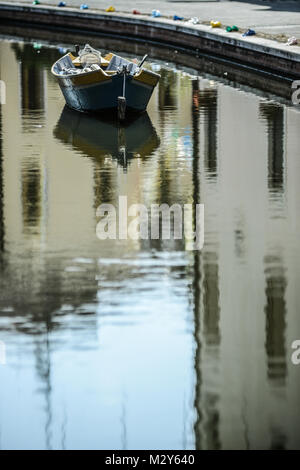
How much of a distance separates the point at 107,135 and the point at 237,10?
2576 cm

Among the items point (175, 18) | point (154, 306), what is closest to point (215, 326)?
point (154, 306)

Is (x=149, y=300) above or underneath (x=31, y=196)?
underneath

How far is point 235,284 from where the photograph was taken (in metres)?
13.7

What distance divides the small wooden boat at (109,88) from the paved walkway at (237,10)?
10384mm

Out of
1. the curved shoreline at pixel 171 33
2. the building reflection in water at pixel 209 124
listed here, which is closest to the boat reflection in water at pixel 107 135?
the building reflection in water at pixel 209 124

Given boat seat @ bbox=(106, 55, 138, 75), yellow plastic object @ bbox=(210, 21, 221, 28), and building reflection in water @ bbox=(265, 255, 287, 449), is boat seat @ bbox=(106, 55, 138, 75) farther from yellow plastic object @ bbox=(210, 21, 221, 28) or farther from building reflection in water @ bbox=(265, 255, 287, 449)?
building reflection in water @ bbox=(265, 255, 287, 449)

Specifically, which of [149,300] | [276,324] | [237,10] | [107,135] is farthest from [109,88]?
[237,10]

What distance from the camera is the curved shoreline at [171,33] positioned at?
117 feet

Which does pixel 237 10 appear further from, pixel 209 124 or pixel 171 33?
pixel 209 124

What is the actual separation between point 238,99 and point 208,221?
573 inches

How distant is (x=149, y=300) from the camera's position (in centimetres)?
1298

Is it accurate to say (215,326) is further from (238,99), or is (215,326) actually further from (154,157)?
(238,99)

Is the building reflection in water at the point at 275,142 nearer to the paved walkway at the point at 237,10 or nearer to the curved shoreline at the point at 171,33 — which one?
the curved shoreline at the point at 171,33

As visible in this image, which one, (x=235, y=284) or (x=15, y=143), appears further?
(x=15, y=143)
